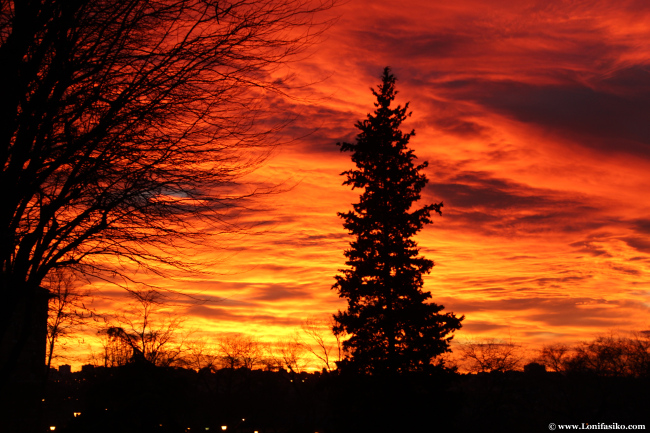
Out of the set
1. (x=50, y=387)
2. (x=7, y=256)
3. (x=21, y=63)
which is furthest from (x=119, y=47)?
(x=50, y=387)

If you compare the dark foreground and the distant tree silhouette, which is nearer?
the dark foreground

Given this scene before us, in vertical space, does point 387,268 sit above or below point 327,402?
above

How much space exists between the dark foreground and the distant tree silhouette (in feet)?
4.29

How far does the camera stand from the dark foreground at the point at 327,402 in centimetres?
1923

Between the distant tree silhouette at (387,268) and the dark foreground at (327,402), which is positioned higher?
the distant tree silhouette at (387,268)

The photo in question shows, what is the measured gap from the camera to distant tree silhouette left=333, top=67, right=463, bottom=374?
82.4 feet

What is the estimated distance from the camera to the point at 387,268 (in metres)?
26.0

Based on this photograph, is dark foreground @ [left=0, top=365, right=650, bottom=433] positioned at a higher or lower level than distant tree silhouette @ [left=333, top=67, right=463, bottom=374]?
lower

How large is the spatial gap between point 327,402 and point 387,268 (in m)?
7.00

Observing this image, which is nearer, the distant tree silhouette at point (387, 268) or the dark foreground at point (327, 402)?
the dark foreground at point (327, 402)

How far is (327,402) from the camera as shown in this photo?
26.9m

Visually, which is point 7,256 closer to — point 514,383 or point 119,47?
point 119,47

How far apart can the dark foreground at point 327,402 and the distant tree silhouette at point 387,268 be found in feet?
4.29

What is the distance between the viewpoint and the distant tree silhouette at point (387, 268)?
25125mm
